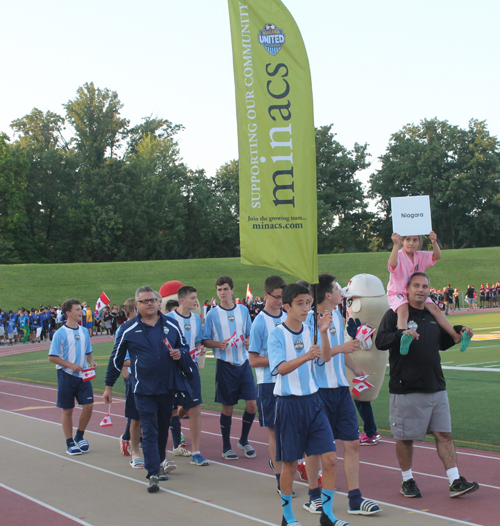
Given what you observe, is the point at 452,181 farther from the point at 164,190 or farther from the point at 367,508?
the point at 367,508

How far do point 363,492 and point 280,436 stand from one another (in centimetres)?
142

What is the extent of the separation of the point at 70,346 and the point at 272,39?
14.4 ft

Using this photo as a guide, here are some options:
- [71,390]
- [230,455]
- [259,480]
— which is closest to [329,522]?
[259,480]

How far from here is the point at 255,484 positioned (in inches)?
239

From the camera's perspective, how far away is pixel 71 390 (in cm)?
773

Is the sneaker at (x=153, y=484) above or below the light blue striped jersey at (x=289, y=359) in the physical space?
below

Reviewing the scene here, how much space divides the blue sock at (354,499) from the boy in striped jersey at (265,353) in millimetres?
997

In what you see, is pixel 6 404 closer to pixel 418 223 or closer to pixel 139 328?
pixel 139 328

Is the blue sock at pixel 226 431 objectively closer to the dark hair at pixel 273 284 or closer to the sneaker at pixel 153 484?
the sneaker at pixel 153 484

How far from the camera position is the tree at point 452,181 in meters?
75.6

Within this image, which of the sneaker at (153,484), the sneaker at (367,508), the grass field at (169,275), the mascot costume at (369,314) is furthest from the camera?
the grass field at (169,275)

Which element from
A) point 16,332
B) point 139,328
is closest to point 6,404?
point 139,328

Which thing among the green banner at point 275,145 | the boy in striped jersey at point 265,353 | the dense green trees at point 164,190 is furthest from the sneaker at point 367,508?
the dense green trees at point 164,190

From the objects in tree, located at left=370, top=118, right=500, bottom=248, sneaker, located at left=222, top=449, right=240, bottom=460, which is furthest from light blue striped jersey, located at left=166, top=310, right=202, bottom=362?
tree, located at left=370, top=118, right=500, bottom=248
